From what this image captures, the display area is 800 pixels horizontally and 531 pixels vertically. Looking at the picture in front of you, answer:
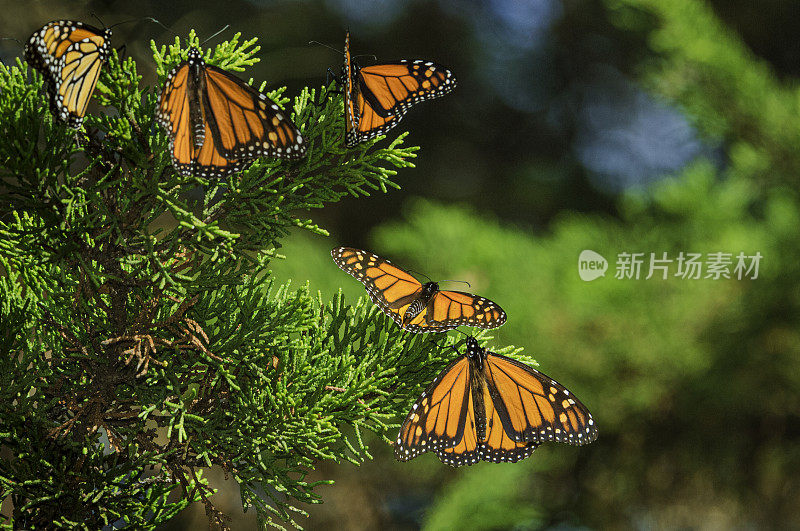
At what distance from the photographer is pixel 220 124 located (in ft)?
1.25

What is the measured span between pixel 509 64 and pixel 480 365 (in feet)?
6.81

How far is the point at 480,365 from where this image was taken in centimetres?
48

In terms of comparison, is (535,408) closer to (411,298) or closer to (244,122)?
(411,298)

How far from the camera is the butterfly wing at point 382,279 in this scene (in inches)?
19.5

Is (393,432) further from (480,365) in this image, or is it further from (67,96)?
(67,96)

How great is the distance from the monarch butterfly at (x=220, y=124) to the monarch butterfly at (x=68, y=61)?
6cm

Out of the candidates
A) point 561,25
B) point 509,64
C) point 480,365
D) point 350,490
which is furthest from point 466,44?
point 480,365

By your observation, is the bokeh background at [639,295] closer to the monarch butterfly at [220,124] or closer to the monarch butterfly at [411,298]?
the monarch butterfly at [411,298]
